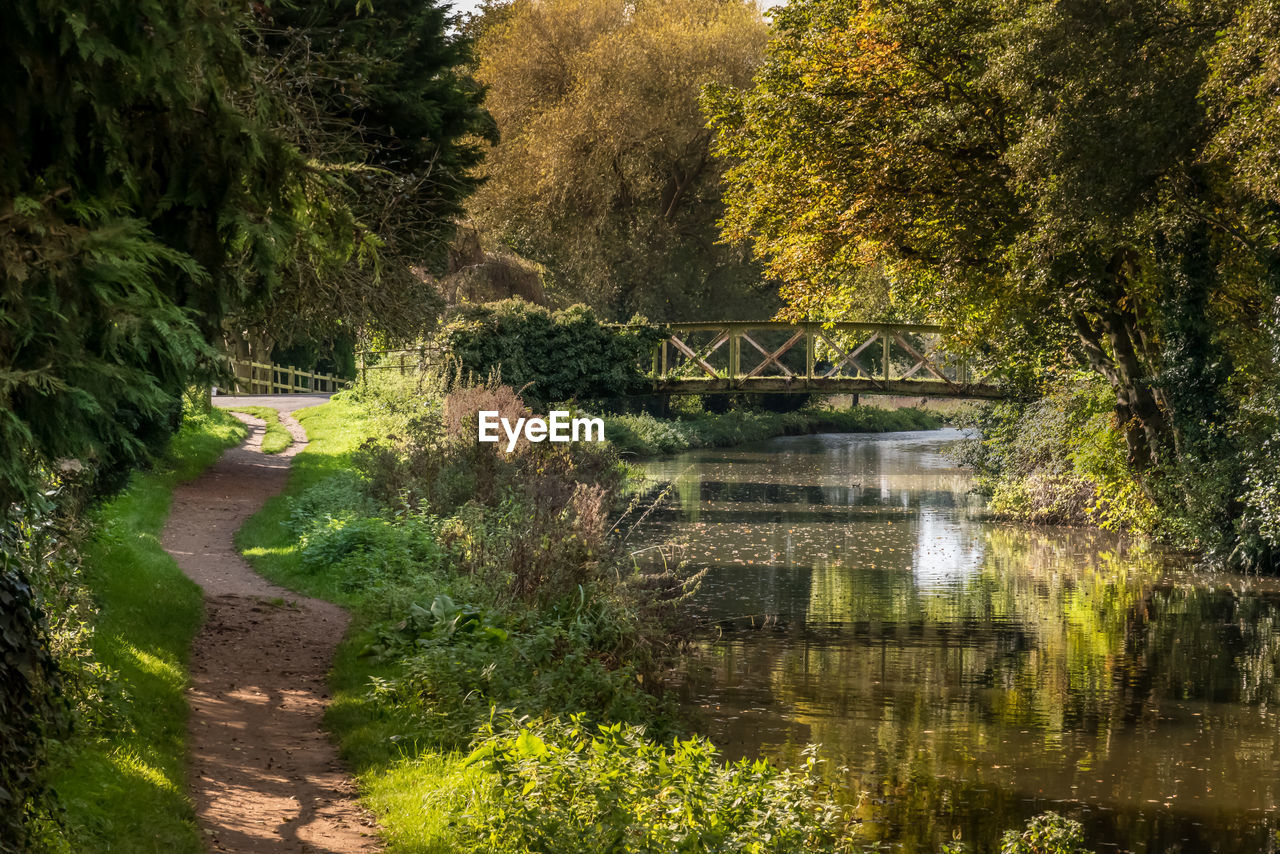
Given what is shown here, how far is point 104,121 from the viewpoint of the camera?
3992 millimetres

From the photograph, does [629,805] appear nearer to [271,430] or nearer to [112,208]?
[112,208]

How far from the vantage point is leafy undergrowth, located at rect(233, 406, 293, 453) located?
25.2 metres

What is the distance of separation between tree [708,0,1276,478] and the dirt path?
11.2m

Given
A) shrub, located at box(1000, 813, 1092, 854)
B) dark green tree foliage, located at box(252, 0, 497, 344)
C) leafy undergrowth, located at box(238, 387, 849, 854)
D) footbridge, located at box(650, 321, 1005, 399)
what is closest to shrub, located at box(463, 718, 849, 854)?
leafy undergrowth, located at box(238, 387, 849, 854)

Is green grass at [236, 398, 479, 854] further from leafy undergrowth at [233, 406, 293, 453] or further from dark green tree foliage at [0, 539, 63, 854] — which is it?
leafy undergrowth at [233, 406, 293, 453]

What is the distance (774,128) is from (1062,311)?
5653 millimetres

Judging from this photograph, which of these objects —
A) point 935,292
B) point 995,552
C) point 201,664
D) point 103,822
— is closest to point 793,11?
point 935,292

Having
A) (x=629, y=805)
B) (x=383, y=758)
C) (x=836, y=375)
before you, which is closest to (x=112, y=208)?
Answer: (x=629, y=805)

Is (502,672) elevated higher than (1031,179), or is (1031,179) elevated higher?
(1031,179)

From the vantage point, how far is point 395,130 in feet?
54.0

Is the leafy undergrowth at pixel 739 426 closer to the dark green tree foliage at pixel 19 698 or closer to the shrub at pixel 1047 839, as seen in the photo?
the shrub at pixel 1047 839

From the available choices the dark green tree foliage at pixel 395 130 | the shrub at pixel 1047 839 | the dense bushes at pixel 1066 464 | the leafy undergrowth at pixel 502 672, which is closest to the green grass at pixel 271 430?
the leafy undergrowth at pixel 502 672

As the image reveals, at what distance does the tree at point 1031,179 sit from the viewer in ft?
53.3

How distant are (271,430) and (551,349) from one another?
722cm
